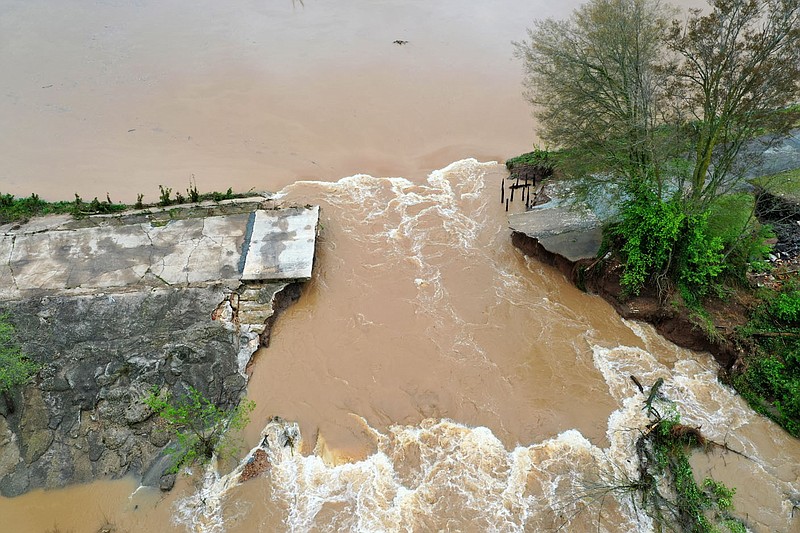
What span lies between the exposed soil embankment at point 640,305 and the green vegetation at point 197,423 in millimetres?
7956

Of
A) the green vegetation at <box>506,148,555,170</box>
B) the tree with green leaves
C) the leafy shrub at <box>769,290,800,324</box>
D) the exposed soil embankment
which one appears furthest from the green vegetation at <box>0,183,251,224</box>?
the leafy shrub at <box>769,290,800,324</box>

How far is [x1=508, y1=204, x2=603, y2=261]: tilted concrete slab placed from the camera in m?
12.9

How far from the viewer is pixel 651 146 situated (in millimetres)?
11156

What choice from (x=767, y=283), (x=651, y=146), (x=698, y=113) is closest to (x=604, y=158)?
(x=651, y=146)

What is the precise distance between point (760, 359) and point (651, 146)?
15.9 feet

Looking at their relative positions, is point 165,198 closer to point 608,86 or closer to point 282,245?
point 282,245

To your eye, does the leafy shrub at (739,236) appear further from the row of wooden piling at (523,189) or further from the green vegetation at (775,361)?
the row of wooden piling at (523,189)

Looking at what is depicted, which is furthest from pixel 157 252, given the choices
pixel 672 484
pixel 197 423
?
pixel 672 484

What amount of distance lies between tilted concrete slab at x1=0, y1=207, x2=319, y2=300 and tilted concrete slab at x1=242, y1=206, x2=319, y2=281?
0.08ft

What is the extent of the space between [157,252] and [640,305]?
11.5 meters

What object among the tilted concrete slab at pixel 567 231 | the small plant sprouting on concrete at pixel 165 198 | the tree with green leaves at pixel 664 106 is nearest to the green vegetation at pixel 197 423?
the small plant sprouting on concrete at pixel 165 198

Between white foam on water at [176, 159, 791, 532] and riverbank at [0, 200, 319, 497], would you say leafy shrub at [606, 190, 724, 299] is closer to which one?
white foam on water at [176, 159, 791, 532]

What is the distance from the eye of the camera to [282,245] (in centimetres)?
1297

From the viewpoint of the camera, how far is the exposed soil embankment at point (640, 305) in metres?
11.1
